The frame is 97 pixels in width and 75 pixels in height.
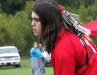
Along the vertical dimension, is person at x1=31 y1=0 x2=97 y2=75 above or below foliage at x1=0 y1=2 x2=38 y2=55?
above

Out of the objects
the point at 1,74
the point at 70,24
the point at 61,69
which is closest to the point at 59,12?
the point at 70,24

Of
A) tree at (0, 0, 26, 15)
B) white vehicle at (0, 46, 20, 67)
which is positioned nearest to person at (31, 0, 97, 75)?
white vehicle at (0, 46, 20, 67)

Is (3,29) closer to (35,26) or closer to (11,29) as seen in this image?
(11,29)

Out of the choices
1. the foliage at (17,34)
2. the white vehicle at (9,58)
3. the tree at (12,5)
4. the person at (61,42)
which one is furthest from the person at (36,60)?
the tree at (12,5)

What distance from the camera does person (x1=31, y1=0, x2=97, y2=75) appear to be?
3789 millimetres

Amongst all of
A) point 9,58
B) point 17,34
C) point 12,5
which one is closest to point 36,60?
point 9,58

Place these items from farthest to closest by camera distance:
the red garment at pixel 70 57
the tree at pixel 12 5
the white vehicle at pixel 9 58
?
the tree at pixel 12 5 → the white vehicle at pixel 9 58 → the red garment at pixel 70 57

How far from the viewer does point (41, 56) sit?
2138cm

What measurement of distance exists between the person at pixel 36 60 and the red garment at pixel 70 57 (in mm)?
16875

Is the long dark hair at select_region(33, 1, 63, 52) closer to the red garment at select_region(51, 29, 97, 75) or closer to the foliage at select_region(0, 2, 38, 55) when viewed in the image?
the red garment at select_region(51, 29, 97, 75)

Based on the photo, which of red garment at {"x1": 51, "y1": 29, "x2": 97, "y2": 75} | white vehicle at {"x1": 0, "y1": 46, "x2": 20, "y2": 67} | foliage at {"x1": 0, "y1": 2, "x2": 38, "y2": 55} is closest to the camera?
red garment at {"x1": 51, "y1": 29, "x2": 97, "y2": 75}

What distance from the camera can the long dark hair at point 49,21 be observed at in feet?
12.6

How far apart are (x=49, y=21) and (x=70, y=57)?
0.36 m

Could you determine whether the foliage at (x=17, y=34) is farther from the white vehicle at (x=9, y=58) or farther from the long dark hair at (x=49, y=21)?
the long dark hair at (x=49, y=21)
